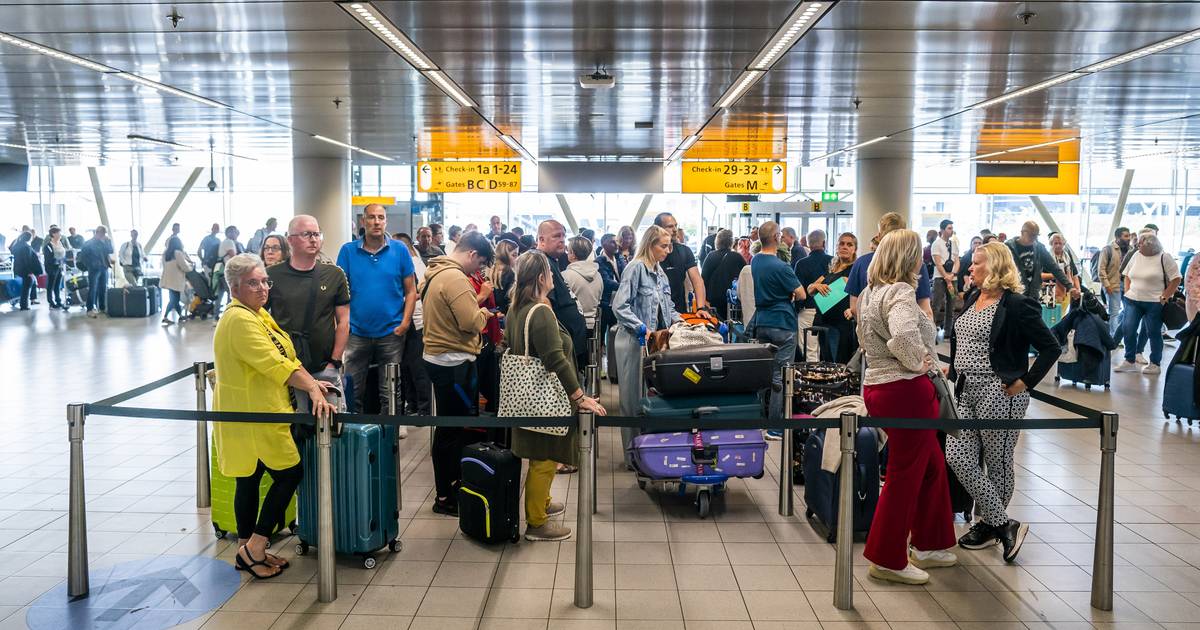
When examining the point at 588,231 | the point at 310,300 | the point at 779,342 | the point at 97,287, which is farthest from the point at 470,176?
the point at 310,300

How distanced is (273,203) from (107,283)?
9.31m

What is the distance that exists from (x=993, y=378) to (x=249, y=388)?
12.4 feet

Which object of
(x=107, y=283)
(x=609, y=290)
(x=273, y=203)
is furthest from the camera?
(x=273, y=203)

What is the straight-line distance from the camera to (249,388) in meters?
4.25

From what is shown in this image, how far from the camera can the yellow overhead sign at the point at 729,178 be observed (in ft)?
53.4

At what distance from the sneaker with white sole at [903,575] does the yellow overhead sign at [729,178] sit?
12.3 meters

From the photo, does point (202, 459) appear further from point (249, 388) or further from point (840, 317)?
point (840, 317)

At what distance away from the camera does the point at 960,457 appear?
16.0 feet

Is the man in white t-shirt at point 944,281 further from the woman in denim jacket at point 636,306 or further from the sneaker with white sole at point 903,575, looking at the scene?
the sneaker with white sole at point 903,575

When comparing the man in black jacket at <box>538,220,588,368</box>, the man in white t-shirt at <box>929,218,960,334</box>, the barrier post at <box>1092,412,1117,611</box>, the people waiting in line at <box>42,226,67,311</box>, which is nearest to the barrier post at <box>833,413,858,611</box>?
the barrier post at <box>1092,412,1117,611</box>

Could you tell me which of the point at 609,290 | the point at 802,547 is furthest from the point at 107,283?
the point at 802,547

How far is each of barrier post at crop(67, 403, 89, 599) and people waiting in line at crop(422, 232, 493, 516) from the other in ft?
6.34

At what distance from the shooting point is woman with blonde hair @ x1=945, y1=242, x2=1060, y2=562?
4.66 metres

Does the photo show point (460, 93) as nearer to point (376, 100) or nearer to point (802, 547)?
point (376, 100)
